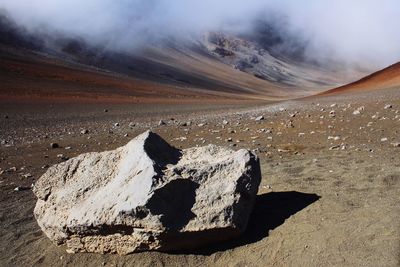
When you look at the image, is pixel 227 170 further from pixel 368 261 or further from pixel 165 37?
pixel 165 37

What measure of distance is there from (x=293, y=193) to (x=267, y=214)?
2.07 feet

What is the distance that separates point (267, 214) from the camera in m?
5.62

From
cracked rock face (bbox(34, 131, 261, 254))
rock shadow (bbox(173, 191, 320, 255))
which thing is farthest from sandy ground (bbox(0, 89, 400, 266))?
cracked rock face (bbox(34, 131, 261, 254))

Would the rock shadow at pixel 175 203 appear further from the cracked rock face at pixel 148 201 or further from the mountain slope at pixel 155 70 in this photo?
the mountain slope at pixel 155 70

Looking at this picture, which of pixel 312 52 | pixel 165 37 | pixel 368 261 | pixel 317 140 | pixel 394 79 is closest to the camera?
pixel 368 261

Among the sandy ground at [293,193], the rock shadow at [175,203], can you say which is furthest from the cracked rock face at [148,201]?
the sandy ground at [293,193]

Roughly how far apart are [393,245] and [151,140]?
8.99 feet

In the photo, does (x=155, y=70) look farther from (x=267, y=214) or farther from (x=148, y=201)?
(x=148, y=201)

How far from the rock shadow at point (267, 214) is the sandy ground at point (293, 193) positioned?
0.04ft

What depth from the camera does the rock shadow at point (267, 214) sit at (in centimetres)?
511

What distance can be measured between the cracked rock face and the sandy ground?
173 millimetres

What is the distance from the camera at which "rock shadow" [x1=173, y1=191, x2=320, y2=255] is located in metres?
5.11

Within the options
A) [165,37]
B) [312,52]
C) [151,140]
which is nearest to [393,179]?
[151,140]

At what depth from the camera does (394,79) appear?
21.7m
